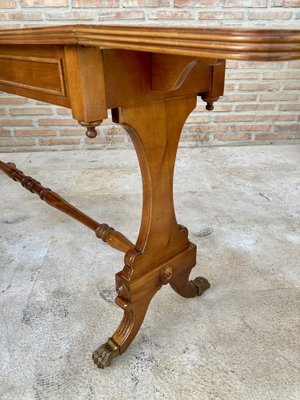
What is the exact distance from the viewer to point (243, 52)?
1.58ft

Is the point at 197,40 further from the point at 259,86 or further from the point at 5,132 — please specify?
the point at 5,132

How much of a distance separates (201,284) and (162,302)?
0.16 m

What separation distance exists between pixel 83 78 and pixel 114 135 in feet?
6.99

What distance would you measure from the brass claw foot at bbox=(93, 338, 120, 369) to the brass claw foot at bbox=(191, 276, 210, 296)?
0.39 meters

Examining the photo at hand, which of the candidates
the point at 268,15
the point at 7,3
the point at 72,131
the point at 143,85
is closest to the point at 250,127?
the point at 268,15

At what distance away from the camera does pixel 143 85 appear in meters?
0.82

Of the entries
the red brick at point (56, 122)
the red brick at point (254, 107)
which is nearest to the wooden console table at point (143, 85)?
the red brick at point (56, 122)

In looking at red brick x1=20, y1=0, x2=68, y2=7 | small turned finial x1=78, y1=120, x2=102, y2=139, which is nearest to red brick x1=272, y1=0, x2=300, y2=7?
red brick x1=20, y1=0, x2=68, y2=7

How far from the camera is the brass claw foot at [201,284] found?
132cm

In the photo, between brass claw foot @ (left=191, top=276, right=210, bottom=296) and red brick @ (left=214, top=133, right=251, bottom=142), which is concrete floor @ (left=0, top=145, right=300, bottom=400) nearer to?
brass claw foot @ (left=191, top=276, right=210, bottom=296)

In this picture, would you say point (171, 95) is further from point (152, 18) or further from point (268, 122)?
point (268, 122)

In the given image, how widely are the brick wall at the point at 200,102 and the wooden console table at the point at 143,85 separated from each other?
1.56 meters

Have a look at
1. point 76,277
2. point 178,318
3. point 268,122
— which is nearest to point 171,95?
point 178,318

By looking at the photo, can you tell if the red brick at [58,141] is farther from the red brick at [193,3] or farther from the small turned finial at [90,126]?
the small turned finial at [90,126]
